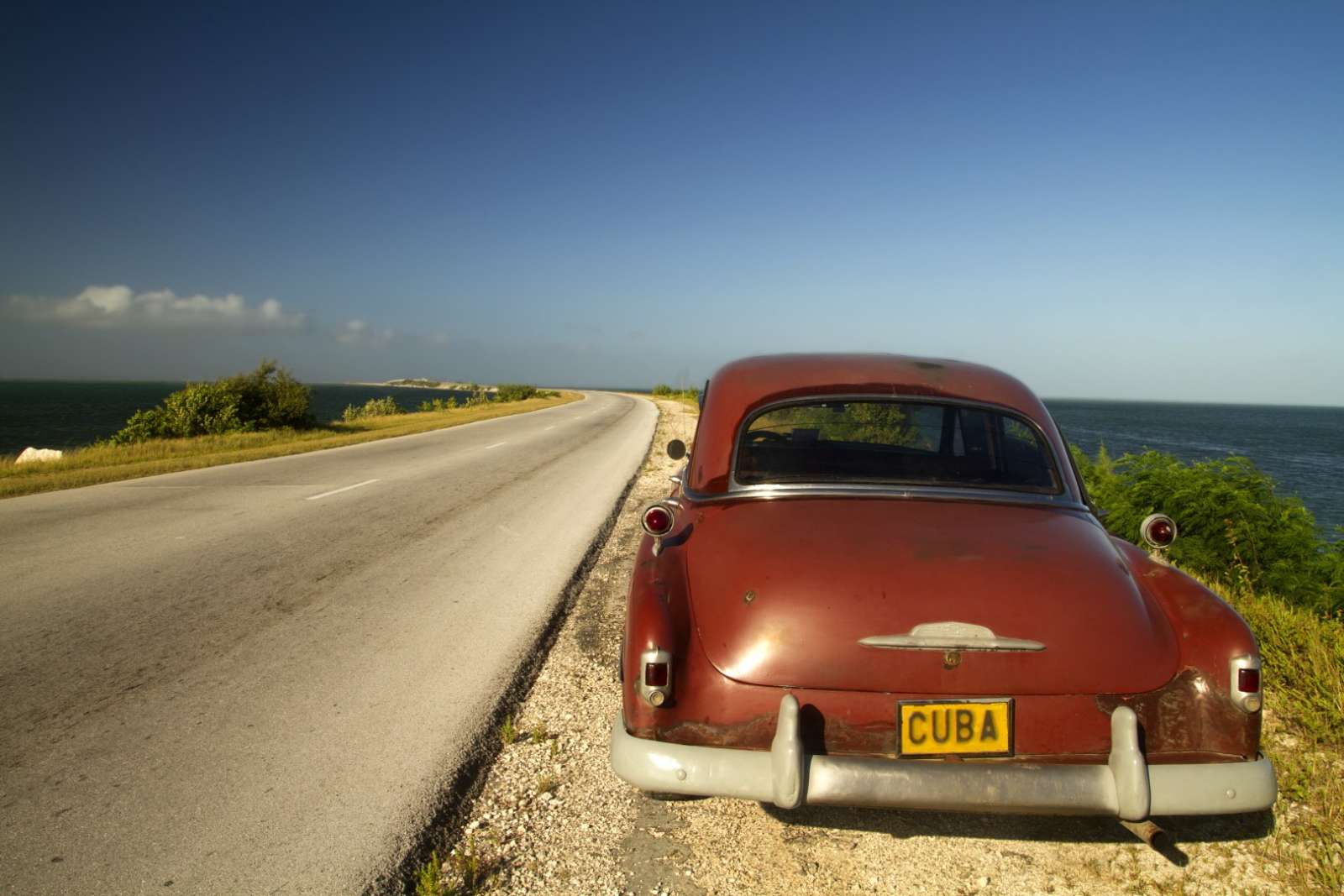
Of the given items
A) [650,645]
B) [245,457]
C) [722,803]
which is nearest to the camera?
[650,645]

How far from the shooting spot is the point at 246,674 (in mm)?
3941

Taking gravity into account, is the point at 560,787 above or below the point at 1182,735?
below


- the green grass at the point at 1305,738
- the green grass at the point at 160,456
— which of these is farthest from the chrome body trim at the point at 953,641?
the green grass at the point at 160,456

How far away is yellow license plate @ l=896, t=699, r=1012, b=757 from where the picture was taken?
94.4 inches

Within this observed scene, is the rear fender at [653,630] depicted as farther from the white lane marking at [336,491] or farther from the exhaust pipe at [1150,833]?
the white lane marking at [336,491]

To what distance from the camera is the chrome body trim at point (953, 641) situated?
2.40m

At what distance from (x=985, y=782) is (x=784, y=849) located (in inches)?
29.6

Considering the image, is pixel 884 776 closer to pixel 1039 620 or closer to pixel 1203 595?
pixel 1039 620

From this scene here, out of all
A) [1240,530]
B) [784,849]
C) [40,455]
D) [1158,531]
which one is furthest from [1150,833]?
[40,455]

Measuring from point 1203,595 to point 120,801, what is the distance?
3.89 meters

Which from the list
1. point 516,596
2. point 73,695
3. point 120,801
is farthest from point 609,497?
point 120,801

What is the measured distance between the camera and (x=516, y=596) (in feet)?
18.2

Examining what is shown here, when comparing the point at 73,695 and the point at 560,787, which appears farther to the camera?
the point at 73,695

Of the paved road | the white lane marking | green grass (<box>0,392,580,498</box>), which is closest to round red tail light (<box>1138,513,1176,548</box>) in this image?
the paved road
